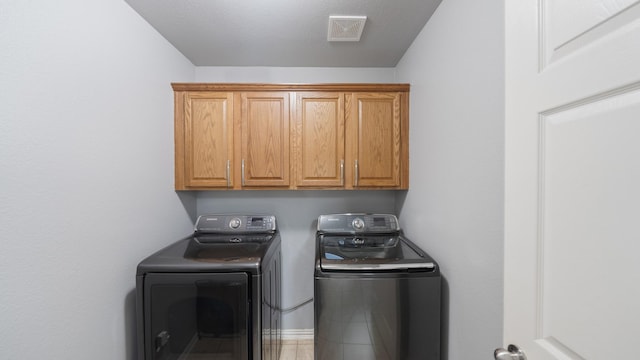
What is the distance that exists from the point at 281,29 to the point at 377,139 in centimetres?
101

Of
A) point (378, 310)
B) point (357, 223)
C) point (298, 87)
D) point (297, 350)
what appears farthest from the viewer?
point (297, 350)

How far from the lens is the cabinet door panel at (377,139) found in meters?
1.95

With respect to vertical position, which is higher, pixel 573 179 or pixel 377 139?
pixel 377 139

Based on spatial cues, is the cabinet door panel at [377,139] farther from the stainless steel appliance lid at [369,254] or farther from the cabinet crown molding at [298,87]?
the stainless steel appliance lid at [369,254]

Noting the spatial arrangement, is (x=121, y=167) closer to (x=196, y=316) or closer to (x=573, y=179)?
(x=196, y=316)

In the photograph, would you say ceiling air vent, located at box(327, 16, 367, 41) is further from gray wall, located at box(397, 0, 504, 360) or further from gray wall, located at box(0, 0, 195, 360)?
gray wall, located at box(0, 0, 195, 360)

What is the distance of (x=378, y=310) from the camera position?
1353mm

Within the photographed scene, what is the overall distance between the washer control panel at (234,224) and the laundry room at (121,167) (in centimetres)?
24

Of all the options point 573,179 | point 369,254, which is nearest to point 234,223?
point 369,254

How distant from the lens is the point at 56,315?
40.9 inches

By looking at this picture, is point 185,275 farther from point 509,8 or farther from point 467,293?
point 509,8

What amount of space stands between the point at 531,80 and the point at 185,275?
5.39ft

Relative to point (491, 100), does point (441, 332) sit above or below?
below

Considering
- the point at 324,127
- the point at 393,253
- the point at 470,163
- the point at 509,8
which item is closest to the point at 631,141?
the point at 509,8
